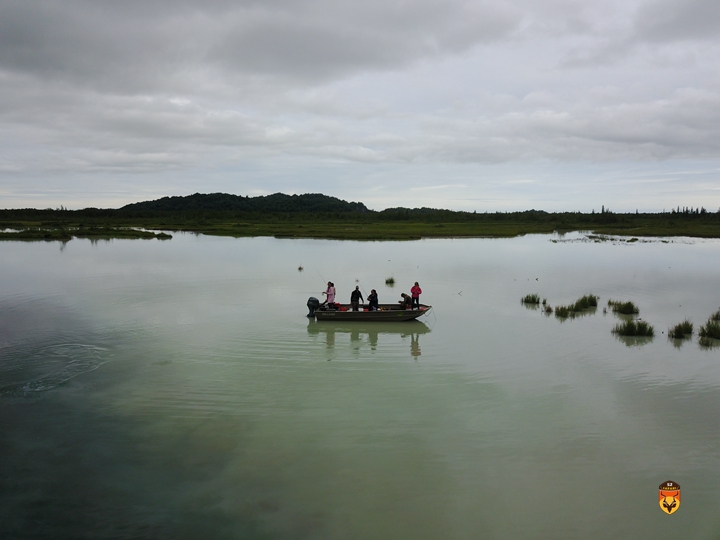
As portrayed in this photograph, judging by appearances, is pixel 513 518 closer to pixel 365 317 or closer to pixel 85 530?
pixel 85 530

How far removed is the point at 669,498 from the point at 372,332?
12522mm

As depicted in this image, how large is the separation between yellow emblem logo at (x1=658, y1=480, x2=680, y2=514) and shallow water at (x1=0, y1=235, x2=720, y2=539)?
19cm

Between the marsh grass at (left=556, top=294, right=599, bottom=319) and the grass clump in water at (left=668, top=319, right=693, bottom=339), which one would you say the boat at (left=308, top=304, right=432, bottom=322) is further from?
the grass clump in water at (left=668, top=319, right=693, bottom=339)

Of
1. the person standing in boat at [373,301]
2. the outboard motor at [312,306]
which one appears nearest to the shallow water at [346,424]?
the outboard motor at [312,306]

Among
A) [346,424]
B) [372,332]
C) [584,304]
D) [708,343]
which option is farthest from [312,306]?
[708,343]

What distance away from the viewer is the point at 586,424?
36.6 feet

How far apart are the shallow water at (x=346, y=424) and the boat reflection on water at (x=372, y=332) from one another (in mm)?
146

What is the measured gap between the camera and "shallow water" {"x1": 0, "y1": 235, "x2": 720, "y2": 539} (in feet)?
26.5

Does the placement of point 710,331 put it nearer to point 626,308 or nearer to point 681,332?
point 681,332

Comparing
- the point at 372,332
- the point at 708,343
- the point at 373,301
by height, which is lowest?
the point at 372,332

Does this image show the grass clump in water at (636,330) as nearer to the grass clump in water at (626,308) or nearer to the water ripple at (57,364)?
the grass clump in water at (626,308)

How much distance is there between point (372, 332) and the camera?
19.8m

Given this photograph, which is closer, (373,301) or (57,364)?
(57,364)

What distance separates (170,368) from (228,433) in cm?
497
